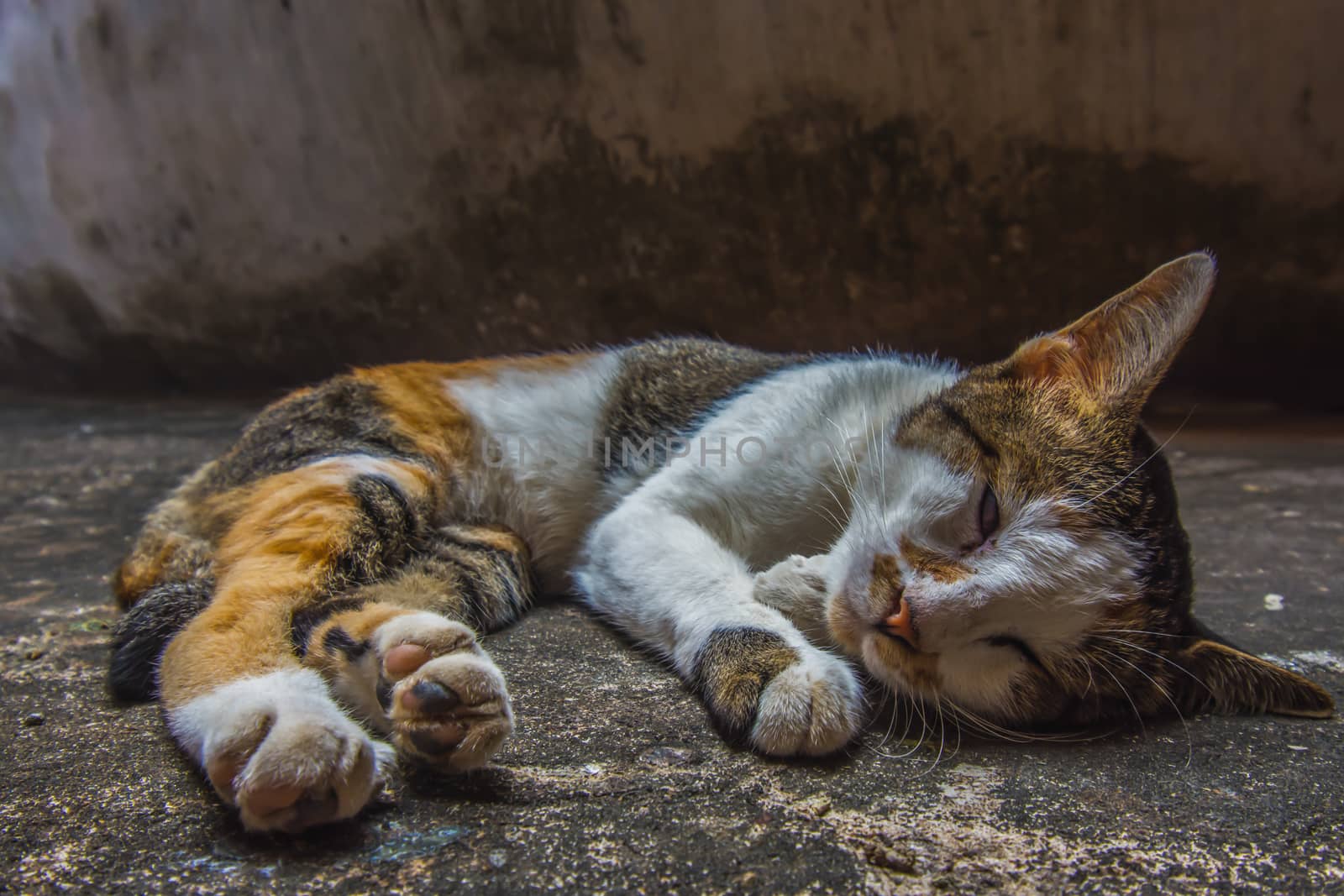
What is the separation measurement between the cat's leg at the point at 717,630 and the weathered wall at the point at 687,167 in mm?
2220

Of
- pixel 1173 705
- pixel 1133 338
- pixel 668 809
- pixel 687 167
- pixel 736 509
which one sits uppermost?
pixel 687 167

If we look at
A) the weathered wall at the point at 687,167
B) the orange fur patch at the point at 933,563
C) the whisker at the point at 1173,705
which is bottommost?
the whisker at the point at 1173,705

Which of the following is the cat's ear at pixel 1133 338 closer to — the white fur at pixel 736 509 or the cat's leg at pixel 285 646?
the white fur at pixel 736 509

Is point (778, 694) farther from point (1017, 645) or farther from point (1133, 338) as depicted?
point (1133, 338)

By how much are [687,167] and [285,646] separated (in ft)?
9.41

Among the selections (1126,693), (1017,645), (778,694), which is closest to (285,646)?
(778,694)

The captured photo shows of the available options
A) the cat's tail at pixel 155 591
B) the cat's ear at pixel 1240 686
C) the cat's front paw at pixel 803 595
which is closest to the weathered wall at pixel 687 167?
the cat's tail at pixel 155 591

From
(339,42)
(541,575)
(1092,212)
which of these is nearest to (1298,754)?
(541,575)

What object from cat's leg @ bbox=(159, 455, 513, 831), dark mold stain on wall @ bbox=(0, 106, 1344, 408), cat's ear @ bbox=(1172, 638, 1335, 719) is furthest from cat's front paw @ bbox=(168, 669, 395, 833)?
dark mold stain on wall @ bbox=(0, 106, 1344, 408)

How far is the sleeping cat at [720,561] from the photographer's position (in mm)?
1290

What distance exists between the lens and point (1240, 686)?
1.46 m

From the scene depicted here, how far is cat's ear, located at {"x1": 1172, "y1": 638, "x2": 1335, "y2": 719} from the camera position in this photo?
1.43 meters

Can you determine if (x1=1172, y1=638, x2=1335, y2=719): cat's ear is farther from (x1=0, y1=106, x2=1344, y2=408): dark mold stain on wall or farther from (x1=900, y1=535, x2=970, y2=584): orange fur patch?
(x1=0, y1=106, x2=1344, y2=408): dark mold stain on wall

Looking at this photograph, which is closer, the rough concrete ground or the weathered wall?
the rough concrete ground
